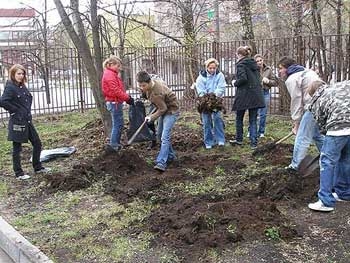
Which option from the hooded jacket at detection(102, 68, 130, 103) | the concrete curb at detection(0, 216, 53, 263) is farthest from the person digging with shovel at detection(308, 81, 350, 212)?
the hooded jacket at detection(102, 68, 130, 103)

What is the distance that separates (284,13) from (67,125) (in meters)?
7.49

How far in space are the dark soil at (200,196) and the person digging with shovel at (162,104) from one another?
0.90ft

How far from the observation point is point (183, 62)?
1485cm

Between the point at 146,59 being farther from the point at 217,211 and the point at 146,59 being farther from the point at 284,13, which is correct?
the point at 217,211

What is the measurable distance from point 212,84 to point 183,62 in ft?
21.1

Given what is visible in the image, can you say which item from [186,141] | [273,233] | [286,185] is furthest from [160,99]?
[273,233]

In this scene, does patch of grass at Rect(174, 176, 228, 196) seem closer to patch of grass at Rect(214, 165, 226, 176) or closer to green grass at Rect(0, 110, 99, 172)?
patch of grass at Rect(214, 165, 226, 176)

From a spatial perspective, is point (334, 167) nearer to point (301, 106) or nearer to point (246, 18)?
point (301, 106)

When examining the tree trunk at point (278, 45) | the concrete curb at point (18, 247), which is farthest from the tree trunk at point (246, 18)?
the concrete curb at point (18, 247)

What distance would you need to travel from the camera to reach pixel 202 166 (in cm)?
720

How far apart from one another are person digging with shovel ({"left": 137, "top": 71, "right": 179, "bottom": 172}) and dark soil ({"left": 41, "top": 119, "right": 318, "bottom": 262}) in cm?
27

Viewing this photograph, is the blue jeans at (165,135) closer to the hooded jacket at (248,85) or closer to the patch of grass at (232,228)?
the hooded jacket at (248,85)

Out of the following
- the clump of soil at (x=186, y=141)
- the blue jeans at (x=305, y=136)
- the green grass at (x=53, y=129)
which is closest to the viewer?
the blue jeans at (x=305, y=136)

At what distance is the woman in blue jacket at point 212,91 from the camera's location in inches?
333
